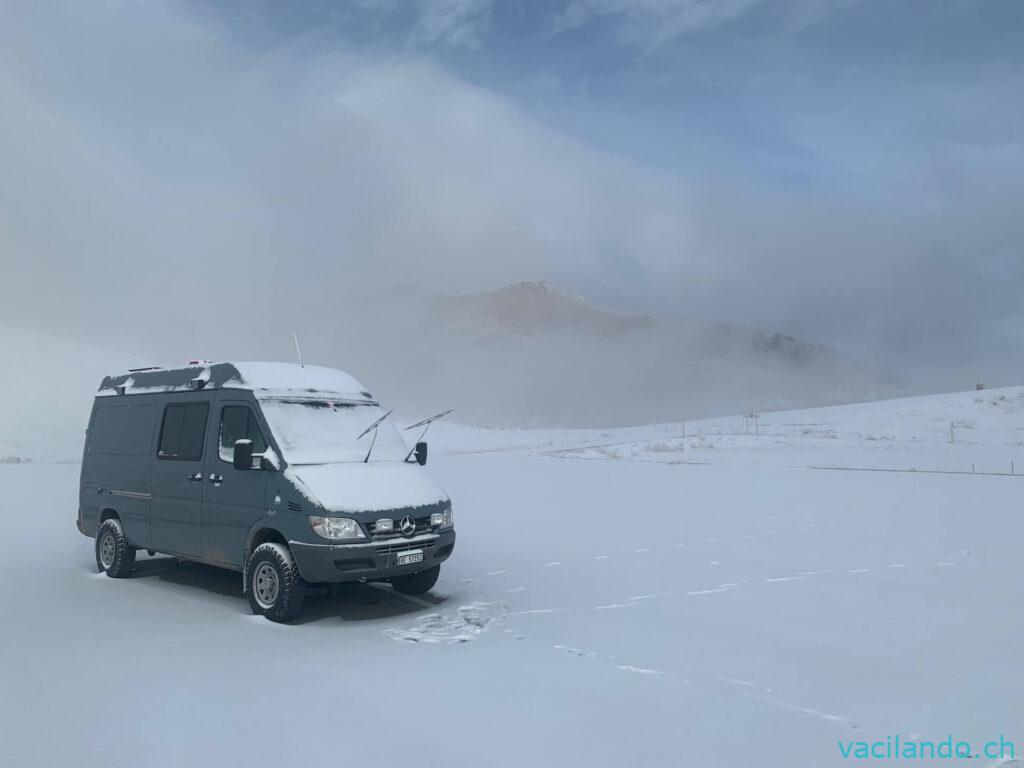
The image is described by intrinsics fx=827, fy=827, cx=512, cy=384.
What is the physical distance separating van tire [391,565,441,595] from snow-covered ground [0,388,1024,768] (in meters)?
0.23

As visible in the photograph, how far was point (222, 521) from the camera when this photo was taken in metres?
8.78

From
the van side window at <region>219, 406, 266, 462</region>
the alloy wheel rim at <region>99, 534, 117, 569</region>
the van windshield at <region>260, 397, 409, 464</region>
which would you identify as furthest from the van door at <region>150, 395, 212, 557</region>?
the van windshield at <region>260, 397, 409, 464</region>

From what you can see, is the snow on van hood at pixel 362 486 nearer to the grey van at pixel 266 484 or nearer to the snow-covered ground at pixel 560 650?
the grey van at pixel 266 484

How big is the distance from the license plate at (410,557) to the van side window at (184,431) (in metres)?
2.79

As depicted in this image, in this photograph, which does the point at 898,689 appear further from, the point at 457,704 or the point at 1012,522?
the point at 1012,522

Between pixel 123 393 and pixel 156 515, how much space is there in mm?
2010

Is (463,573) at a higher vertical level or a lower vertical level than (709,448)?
lower

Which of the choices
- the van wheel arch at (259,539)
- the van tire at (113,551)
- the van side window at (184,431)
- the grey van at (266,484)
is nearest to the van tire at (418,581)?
the grey van at (266,484)

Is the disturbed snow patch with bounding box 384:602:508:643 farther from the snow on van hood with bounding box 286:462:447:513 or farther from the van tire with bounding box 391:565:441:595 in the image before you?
the snow on van hood with bounding box 286:462:447:513

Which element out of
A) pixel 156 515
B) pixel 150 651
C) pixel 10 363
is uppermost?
pixel 10 363

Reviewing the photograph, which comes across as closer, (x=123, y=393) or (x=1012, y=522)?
(x=123, y=393)

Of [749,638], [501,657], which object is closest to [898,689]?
Answer: [749,638]

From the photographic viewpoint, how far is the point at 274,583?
802 cm

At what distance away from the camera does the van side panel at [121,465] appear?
10.1 metres
